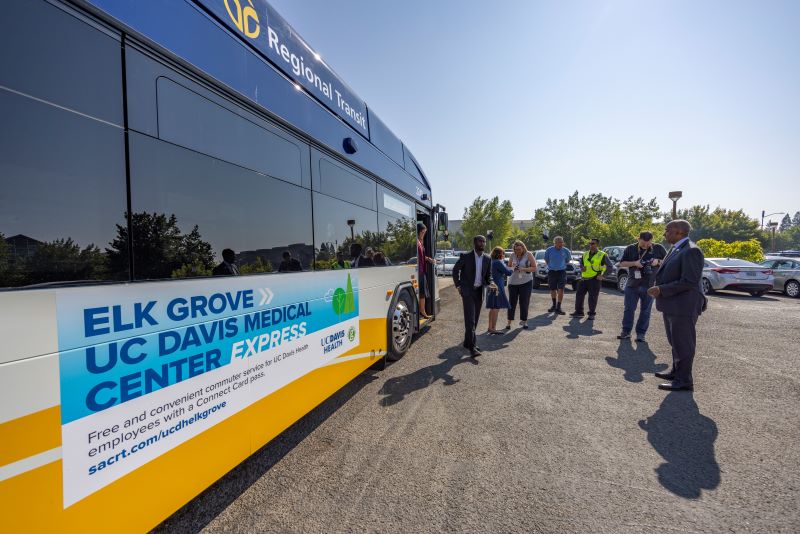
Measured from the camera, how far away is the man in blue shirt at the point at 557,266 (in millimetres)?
8859

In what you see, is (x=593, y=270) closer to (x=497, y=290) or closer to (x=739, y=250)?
(x=497, y=290)

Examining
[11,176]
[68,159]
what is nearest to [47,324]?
[11,176]

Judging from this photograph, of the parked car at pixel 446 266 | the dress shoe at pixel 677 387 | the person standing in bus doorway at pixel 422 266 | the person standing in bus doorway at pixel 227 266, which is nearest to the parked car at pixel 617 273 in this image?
the person standing in bus doorway at pixel 422 266

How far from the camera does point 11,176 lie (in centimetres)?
135

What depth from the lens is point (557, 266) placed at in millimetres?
9000

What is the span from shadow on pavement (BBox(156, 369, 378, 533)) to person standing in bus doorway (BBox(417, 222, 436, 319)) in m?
3.40

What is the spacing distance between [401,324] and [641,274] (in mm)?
4448

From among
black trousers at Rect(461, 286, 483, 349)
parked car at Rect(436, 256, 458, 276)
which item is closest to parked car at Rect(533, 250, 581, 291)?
parked car at Rect(436, 256, 458, 276)

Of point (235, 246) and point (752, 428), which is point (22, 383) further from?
point (752, 428)

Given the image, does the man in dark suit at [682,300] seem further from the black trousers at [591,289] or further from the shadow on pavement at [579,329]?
the black trousers at [591,289]

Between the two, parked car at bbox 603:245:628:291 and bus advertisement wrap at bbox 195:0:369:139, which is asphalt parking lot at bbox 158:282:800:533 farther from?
parked car at bbox 603:245:628:291

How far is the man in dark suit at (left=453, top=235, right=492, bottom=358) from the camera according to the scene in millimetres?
5648

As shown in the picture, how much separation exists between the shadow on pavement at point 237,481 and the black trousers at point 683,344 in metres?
3.94

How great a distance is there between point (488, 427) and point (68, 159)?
11.5 ft
